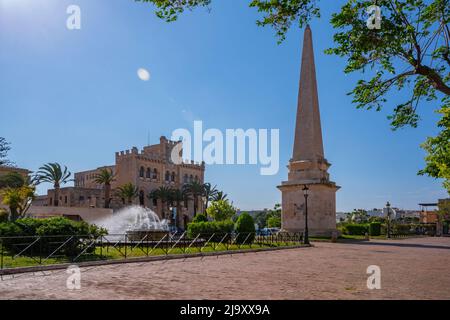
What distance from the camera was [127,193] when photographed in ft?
195

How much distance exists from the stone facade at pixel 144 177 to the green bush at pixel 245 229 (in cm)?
3738

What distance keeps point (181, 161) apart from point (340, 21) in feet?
215

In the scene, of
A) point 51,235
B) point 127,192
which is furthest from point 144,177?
point 51,235

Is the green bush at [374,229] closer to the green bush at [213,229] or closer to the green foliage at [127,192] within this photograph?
the green bush at [213,229]

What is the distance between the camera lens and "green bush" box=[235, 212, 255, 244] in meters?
24.1

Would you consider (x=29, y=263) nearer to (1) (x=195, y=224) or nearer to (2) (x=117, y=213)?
(1) (x=195, y=224)

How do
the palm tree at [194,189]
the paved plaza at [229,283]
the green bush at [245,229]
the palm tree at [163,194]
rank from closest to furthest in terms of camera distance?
1. the paved plaza at [229,283]
2. the green bush at [245,229]
3. the palm tree at [163,194]
4. the palm tree at [194,189]

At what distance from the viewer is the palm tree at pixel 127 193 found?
59.6 m

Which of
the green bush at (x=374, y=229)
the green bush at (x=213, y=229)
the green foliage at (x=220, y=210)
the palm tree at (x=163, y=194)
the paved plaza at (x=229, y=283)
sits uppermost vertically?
the palm tree at (x=163, y=194)

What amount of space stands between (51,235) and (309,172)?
22.9 m

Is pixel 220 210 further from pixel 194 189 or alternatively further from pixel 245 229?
pixel 194 189

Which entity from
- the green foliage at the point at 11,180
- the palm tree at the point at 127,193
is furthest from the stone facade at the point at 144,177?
the green foliage at the point at 11,180

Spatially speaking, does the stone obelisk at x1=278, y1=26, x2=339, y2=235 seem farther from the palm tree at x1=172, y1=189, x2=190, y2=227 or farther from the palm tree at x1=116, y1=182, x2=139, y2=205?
the palm tree at x1=172, y1=189, x2=190, y2=227

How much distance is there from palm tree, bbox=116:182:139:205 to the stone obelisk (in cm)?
3089
